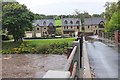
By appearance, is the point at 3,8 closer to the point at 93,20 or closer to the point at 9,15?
the point at 9,15

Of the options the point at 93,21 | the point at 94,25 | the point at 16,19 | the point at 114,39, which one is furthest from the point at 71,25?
the point at 114,39

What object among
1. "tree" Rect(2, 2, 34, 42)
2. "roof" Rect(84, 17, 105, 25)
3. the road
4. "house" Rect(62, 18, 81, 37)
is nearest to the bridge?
the road

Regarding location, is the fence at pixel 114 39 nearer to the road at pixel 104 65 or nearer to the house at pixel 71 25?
the road at pixel 104 65

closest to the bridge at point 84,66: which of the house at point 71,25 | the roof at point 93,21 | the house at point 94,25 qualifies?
the house at point 94,25

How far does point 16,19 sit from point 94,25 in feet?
195

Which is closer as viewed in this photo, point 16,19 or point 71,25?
point 16,19

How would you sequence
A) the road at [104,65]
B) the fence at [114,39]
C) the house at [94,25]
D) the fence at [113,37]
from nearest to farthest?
the road at [104,65], the fence at [114,39], the fence at [113,37], the house at [94,25]

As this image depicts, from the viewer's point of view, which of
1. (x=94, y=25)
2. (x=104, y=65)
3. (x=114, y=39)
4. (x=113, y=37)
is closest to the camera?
(x=104, y=65)

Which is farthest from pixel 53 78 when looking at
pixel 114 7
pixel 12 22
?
pixel 114 7

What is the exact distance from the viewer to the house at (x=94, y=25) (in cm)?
10000

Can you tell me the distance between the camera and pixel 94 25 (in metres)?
101

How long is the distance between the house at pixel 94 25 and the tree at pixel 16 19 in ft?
179

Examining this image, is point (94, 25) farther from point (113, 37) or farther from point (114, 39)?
point (114, 39)

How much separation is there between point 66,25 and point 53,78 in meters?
99.2
